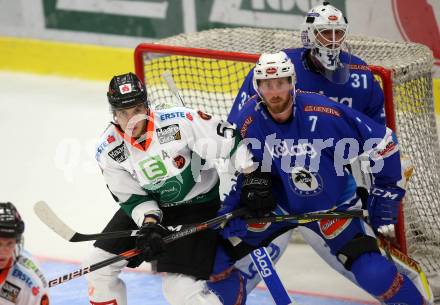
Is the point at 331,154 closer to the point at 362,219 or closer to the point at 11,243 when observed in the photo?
the point at 362,219

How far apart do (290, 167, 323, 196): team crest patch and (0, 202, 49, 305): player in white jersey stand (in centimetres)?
128

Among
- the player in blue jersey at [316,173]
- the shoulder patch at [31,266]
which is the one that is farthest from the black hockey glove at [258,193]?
the shoulder patch at [31,266]

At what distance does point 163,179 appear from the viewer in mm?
4336

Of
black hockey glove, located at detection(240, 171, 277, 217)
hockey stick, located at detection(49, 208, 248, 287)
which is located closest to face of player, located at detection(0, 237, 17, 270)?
hockey stick, located at detection(49, 208, 248, 287)

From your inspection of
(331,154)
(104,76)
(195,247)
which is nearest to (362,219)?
(331,154)

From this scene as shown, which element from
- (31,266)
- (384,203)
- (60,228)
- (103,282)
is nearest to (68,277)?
(60,228)

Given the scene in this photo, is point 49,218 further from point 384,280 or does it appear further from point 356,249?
point 384,280

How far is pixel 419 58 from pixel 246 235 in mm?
1240

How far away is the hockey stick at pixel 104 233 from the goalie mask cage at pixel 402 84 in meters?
0.62

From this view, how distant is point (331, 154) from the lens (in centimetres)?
430

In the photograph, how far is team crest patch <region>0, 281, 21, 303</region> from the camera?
336 cm

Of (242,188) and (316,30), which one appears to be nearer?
(242,188)

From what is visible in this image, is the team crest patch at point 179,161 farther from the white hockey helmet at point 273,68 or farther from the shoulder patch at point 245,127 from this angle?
the white hockey helmet at point 273,68

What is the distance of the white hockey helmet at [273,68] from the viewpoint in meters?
4.21
